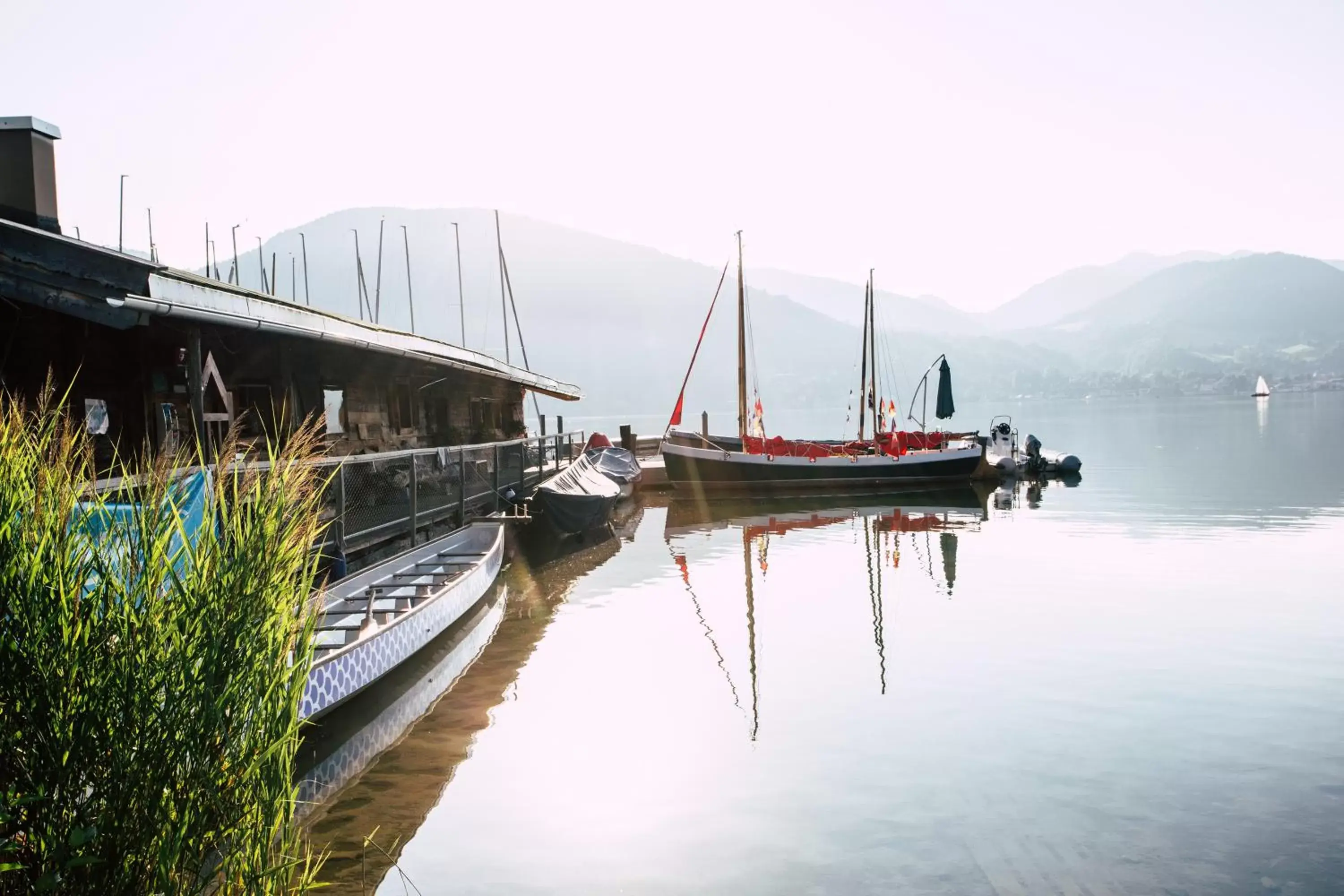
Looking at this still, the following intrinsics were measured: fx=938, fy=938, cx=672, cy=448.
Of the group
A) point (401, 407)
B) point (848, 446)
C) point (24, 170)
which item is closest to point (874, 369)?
point (848, 446)

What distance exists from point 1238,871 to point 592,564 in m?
15.4

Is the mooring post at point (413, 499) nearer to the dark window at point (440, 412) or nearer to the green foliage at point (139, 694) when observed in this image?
the dark window at point (440, 412)

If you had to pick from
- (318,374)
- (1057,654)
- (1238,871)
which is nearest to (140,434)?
(318,374)

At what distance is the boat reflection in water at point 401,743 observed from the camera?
725cm

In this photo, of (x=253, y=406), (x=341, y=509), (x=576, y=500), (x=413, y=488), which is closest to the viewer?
(x=341, y=509)

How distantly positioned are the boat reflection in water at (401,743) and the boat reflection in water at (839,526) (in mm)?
2967

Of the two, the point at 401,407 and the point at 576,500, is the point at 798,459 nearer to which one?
the point at 576,500

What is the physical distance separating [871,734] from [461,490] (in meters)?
10.8

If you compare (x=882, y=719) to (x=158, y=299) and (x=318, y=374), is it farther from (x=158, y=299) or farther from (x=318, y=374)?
(x=318, y=374)

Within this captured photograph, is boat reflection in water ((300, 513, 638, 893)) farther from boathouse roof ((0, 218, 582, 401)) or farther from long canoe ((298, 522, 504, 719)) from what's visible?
boathouse roof ((0, 218, 582, 401))

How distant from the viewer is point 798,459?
36750 millimetres

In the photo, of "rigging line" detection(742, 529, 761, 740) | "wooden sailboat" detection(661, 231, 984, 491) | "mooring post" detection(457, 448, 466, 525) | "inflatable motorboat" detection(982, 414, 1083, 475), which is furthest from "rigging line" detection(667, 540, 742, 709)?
"inflatable motorboat" detection(982, 414, 1083, 475)

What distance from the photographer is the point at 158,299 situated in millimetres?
10453

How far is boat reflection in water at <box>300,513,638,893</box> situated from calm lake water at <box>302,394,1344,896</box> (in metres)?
0.04
